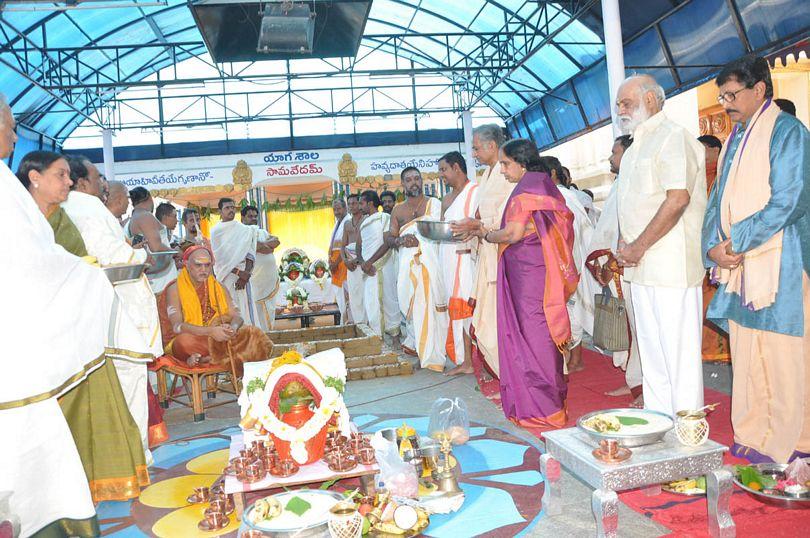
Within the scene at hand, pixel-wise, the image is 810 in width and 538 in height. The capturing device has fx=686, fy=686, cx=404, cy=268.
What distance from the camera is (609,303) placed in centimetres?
431

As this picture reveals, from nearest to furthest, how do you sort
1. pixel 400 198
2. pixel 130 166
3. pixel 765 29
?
pixel 765 29, pixel 400 198, pixel 130 166

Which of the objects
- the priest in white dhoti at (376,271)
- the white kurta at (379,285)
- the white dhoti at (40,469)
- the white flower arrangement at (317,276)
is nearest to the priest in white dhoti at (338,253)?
the priest in white dhoti at (376,271)

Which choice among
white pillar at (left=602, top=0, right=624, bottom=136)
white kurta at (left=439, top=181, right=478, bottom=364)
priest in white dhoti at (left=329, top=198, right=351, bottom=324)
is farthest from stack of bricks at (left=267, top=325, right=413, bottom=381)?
white pillar at (left=602, top=0, right=624, bottom=136)

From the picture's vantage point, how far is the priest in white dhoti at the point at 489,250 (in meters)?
4.73

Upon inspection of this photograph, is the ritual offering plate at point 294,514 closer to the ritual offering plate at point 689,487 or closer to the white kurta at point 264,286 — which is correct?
the ritual offering plate at point 689,487

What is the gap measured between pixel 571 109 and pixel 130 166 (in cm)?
1169

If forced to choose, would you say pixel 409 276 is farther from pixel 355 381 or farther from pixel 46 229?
pixel 46 229

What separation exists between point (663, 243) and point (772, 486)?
1151 millimetres

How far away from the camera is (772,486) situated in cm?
267

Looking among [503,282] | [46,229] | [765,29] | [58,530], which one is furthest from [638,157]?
[765,29]

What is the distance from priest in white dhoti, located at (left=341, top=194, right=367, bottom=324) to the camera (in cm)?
845

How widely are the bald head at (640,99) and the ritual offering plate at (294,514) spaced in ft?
7.43

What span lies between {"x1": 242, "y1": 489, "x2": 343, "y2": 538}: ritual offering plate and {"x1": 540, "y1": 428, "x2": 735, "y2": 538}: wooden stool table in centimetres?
84

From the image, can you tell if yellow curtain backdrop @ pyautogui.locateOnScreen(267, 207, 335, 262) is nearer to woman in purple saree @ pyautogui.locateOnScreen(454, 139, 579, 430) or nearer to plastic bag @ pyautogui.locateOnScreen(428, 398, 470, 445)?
woman in purple saree @ pyautogui.locateOnScreen(454, 139, 579, 430)
